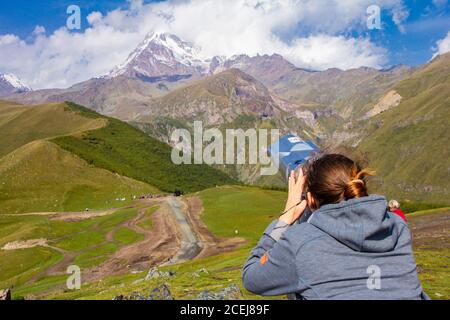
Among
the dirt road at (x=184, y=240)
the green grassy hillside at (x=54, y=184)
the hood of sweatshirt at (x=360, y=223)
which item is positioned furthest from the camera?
the green grassy hillside at (x=54, y=184)

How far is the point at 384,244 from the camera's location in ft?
18.7

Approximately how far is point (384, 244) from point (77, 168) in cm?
16257

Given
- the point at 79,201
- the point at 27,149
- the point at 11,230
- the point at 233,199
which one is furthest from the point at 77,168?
the point at 233,199

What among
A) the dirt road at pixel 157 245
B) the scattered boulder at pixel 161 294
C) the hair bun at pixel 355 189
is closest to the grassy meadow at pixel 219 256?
the scattered boulder at pixel 161 294

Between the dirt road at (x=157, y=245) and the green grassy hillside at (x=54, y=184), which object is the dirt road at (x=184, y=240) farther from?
the green grassy hillside at (x=54, y=184)

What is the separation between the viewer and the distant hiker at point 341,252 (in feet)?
18.4

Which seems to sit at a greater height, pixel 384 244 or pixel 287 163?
pixel 287 163

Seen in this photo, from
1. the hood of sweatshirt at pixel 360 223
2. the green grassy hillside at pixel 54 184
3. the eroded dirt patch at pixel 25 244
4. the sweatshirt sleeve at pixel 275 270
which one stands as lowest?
the eroded dirt patch at pixel 25 244

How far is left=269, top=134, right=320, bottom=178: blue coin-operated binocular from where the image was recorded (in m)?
7.65

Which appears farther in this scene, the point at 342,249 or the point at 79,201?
the point at 79,201

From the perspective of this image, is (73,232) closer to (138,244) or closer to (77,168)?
(138,244)

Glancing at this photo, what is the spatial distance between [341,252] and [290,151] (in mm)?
2816

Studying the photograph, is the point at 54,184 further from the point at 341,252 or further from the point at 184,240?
the point at 341,252

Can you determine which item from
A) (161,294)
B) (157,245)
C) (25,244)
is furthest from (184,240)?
(161,294)
